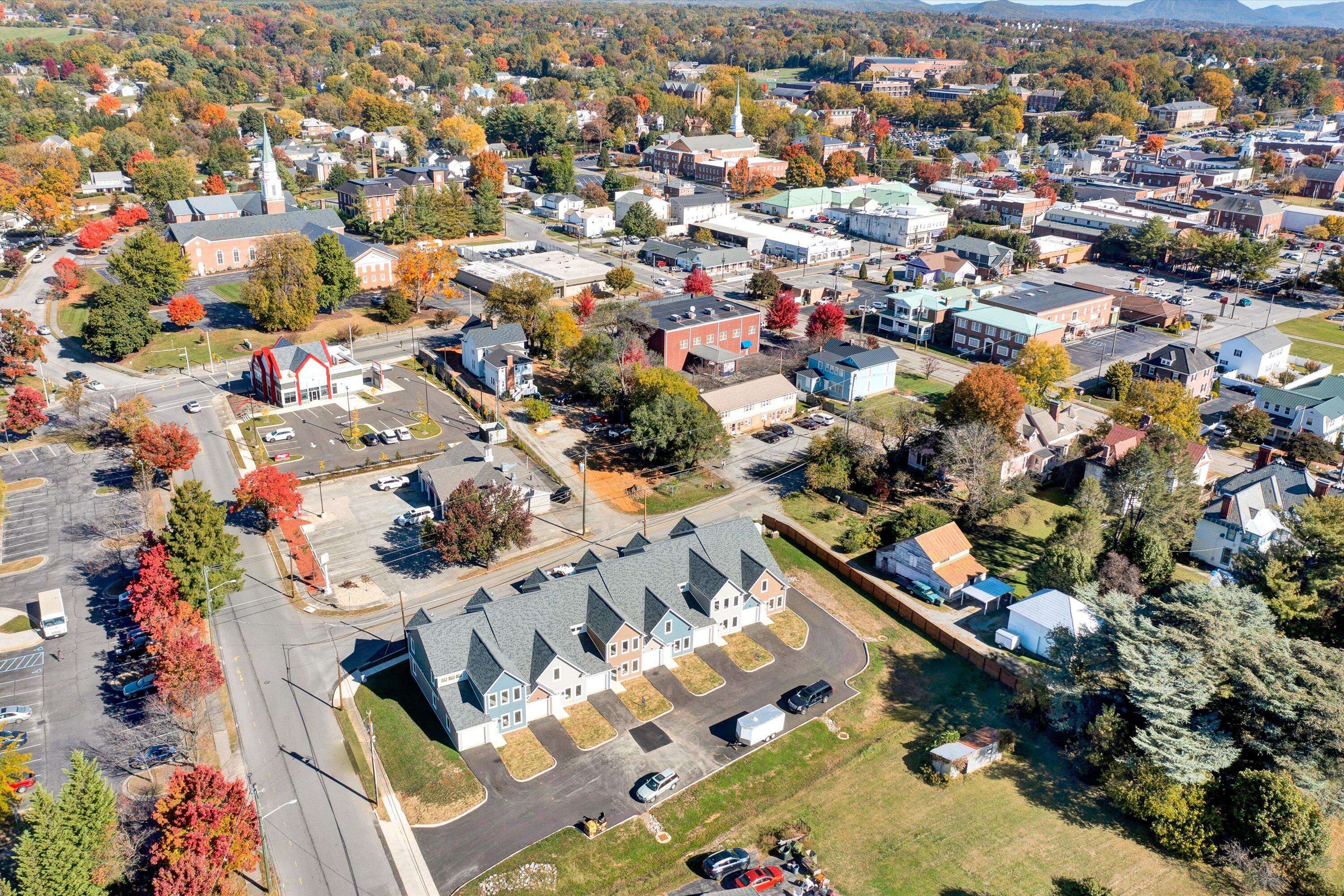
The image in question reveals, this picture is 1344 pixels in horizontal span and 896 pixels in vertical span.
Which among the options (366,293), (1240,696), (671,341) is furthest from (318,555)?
(366,293)

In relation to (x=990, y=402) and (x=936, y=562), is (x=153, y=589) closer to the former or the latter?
(x=936, y=562)

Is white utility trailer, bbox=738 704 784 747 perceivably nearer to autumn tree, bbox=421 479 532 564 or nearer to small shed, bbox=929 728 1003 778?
small shed, bbox=929 728 1003 778

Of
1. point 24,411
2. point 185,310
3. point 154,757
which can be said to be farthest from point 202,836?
point 185,310

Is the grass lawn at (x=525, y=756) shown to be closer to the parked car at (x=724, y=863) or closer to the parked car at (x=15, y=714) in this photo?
the parked car at (x=724, y=863)

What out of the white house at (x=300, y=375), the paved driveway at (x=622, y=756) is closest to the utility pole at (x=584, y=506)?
the paved driveway at (x=622, y=756)

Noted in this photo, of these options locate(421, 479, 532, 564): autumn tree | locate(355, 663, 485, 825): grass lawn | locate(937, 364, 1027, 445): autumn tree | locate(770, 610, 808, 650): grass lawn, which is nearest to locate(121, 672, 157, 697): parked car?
locate(355, 663, 485, 825): grass lawn
